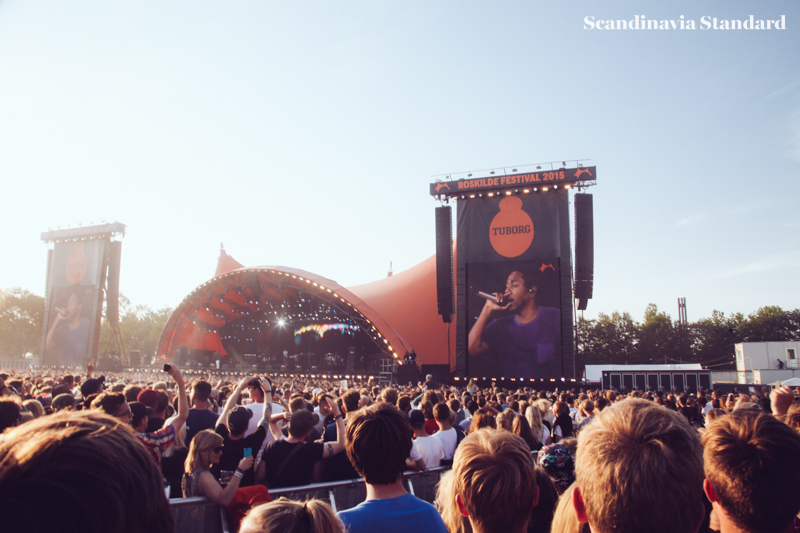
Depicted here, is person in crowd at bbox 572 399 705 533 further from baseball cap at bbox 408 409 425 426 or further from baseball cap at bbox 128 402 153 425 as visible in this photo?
baseball cap at bbox 128 402 153 425

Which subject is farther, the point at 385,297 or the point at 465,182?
the point at 385,297

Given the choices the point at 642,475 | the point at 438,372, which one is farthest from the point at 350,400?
the point at 438,372

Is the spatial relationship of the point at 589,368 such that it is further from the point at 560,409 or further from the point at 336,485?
the point at 336,485

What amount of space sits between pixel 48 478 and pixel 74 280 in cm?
4431

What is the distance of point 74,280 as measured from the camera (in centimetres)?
3759

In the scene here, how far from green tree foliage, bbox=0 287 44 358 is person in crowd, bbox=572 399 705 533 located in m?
74.0

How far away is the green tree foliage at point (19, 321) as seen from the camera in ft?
198

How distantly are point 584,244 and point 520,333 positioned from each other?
16.2 feet

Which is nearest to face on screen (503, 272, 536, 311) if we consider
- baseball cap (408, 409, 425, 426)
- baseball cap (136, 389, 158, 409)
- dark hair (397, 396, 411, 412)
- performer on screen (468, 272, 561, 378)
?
performer on screen (468, 272, 561, 378)

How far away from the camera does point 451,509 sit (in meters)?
2.28

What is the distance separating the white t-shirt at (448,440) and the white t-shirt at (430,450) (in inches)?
3.7

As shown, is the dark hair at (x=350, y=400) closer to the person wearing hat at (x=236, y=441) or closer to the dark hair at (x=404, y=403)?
the dark hair at (x=404, y=403)

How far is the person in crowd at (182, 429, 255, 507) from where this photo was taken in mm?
3412

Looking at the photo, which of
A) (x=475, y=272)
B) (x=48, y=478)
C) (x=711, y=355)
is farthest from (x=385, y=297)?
(x=711, y=355)
